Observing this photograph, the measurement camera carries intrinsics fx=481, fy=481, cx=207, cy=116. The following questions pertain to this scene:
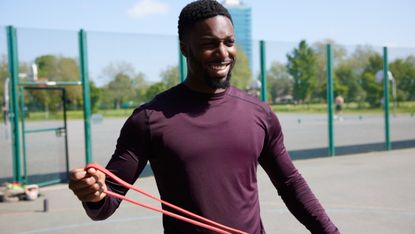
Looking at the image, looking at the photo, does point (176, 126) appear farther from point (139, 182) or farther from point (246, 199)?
point (139, 182)

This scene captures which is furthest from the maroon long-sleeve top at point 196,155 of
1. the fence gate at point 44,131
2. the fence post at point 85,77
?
the fence post at point 85,77

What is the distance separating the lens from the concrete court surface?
20.6ft

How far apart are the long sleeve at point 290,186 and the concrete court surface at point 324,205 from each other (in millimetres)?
3895

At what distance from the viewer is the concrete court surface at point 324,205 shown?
628cm

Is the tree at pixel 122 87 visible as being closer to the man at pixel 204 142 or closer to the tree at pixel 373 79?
the tree at pixel 373 79

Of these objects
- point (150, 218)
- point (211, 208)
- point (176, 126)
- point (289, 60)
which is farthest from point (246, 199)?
point (289, 60)

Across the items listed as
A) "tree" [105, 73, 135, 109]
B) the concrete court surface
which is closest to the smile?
the concrete court surface

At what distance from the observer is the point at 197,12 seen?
2139 mm

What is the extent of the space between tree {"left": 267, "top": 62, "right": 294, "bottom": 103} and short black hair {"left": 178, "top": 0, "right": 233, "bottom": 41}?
1108cm

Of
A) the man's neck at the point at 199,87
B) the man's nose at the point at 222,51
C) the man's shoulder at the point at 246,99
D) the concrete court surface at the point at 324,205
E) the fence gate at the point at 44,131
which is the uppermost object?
the man's nose at the point at 222,51

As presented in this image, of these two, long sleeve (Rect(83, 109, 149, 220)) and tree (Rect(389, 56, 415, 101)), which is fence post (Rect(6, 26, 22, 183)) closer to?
long sleeve (Rect(83, 109, 149, 220))

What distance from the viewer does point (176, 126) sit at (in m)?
2.06

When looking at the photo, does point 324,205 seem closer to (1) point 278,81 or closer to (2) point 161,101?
(2) point 161,101

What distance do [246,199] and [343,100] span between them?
16968 millimetres
